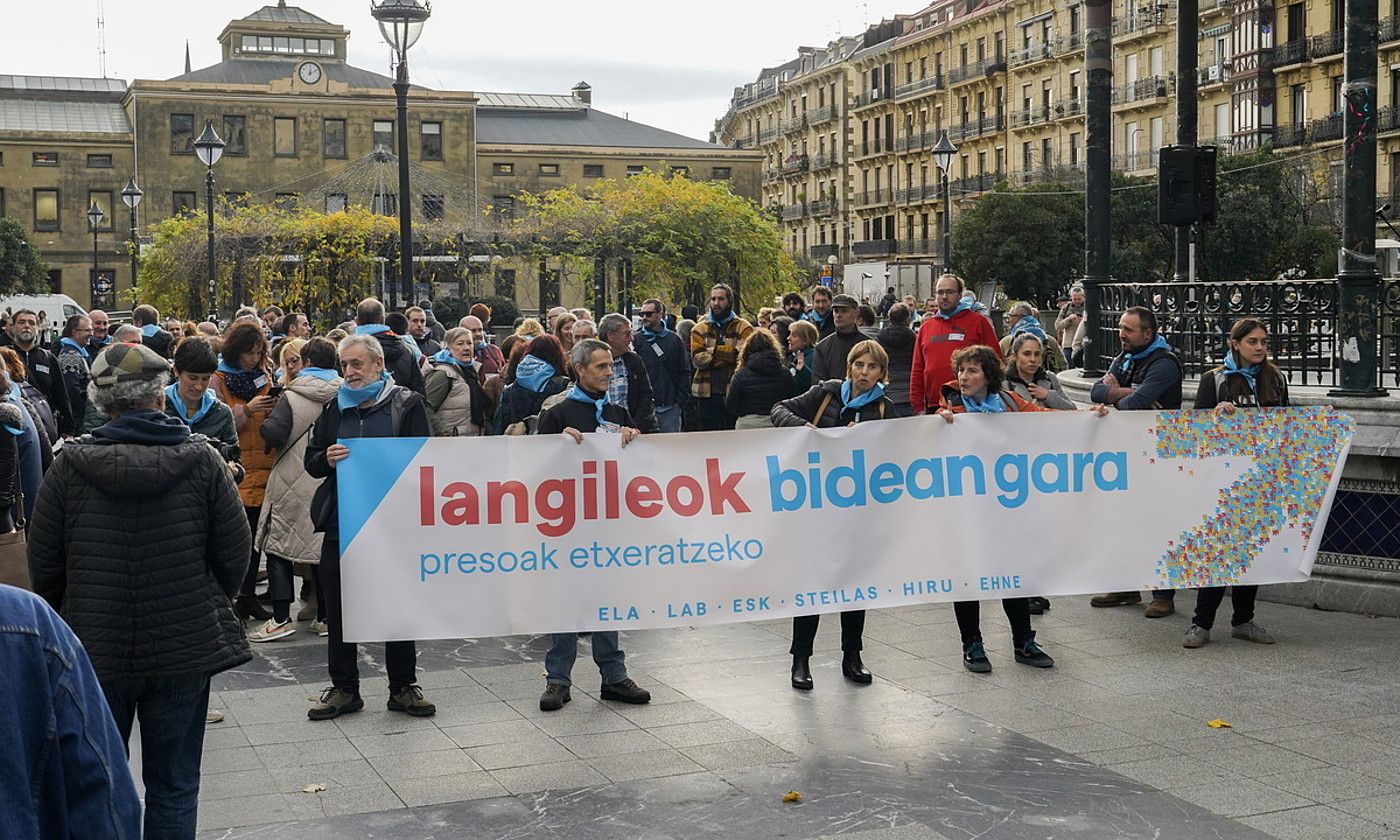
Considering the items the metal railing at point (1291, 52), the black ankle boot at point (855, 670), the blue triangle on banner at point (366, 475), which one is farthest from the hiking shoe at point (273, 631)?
the metal railing at point (1291, 52)

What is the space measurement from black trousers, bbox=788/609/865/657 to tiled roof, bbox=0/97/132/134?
81488mm

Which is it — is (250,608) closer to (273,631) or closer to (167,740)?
(273,631)

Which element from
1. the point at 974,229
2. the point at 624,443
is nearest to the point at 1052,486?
the point at 624,443

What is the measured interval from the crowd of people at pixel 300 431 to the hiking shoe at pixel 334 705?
0.01m

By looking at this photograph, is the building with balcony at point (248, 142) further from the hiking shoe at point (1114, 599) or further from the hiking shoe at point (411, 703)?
the hiking shoe at point (411, 703)

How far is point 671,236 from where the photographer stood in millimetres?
38781

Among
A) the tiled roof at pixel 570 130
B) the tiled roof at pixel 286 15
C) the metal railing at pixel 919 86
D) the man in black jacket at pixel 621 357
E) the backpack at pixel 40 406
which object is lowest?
the backpack at pixel 40 406

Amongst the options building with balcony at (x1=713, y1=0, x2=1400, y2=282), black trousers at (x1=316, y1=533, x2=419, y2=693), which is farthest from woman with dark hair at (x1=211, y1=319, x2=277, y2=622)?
building with balcony at (x1=713, y1=0, x2=1400, y2=282)

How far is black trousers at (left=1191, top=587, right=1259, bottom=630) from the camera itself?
933 cm

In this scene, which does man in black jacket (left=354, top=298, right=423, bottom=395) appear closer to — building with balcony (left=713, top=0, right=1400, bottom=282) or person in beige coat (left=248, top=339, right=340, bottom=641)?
person in beige coat (left=248, top=339, right=340, bottom=641)

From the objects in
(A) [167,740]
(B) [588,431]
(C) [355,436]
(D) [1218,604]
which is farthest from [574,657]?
(D) [1218,604]

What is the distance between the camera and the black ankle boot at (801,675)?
8.44m

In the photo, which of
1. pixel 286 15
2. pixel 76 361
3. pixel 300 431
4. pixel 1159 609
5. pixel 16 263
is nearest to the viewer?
pixel 300 431

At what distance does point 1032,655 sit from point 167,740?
4996 mm
